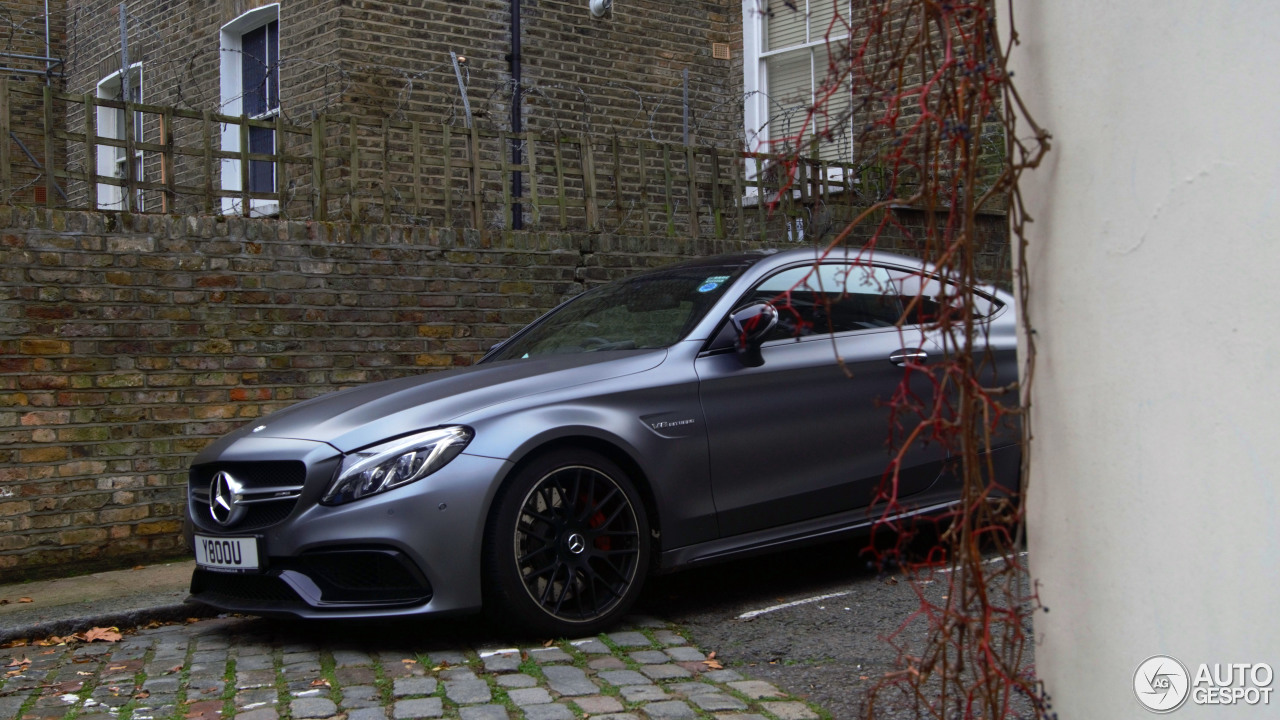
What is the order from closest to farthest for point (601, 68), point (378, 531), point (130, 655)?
1. point (378, 531)
2. point (130, 655)
3. point (601, 68)

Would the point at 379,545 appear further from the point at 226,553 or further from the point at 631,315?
the point at 631,315

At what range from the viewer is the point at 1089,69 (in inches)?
83.2

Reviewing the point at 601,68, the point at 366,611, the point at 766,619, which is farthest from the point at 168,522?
the point at 601,68

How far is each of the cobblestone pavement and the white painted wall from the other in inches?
71.0

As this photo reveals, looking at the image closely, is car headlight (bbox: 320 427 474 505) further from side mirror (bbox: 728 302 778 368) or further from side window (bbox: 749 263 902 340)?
side window (bbox: 749 263 902 340)

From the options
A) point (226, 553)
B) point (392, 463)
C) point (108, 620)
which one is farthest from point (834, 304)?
point (108, 620)

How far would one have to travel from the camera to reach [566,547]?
185 inches

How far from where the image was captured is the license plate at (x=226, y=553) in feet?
15.3

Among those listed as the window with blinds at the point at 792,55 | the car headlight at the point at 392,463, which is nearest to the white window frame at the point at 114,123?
the window with blinds at the point at 792,55

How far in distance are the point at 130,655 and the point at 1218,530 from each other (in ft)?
14.0

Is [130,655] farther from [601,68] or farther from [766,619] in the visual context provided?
[601,68]

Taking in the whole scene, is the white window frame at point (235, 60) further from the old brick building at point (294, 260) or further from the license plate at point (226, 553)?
the license plate at point (226, 553)

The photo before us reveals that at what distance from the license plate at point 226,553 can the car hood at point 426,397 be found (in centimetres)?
43

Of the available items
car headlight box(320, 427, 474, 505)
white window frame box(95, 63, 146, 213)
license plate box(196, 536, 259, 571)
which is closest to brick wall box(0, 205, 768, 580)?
license plate box(196, 536, 259, 571)
